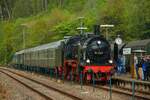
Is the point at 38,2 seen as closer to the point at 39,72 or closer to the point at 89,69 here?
the point at 39,72

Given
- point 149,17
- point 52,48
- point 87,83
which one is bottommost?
point 87,83

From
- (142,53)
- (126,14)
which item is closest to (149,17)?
(126,14)

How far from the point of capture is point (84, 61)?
31703 mm

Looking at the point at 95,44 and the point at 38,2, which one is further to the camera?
the point at 38,2

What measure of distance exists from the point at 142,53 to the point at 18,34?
86268 millimetres

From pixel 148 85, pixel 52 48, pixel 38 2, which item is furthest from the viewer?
pixel 38 2

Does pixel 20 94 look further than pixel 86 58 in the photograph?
No

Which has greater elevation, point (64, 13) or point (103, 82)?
point (64, 13)

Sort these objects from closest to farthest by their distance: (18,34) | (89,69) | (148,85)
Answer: (148,85) < (89,69) < (18,34)

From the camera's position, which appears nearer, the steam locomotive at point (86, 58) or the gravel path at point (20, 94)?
the gravel path at point (20, 94)

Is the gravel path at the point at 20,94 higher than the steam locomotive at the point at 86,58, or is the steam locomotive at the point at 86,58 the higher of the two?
the steam locomotive at the point at 86,58

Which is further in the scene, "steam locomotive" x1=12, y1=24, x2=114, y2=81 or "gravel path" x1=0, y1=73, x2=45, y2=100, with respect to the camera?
"steam locomotive" x1=12, y1=24, x2=114, y2=81

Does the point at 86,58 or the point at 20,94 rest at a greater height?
the point at 86,58

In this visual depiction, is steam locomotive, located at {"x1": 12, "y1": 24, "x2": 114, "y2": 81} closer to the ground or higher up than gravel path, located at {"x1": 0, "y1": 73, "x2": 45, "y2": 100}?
higher up
